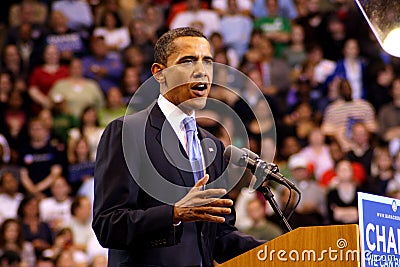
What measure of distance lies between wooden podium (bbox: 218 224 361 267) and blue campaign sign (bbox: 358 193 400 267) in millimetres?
31

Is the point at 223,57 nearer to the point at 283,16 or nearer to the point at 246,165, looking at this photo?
the point at 283,16

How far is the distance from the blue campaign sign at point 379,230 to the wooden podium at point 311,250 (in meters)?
0.03

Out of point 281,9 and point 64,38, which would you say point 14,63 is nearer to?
point 64,38

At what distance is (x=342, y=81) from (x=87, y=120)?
2645 mm

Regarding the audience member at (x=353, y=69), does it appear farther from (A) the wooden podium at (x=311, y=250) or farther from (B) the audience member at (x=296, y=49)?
(A) the wooden podium at (x=311, y=250)

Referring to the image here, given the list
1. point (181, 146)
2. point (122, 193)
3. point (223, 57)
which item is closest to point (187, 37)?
point (181, 146)

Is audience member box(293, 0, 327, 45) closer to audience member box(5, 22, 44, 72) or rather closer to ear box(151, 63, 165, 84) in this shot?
audience member box(5, 22, 44, 72)

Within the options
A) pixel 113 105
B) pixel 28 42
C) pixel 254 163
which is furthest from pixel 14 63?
pixel 254 163

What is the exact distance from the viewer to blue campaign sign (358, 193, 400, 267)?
2.77 meters

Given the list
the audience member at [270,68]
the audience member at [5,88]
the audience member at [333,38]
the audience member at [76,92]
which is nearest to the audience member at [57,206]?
the audience member at [76,92]

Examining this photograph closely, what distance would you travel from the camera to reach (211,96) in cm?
956

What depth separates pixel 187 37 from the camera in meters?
3.34

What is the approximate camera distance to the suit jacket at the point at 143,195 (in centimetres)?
304

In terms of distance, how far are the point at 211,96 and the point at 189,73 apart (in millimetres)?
6291
